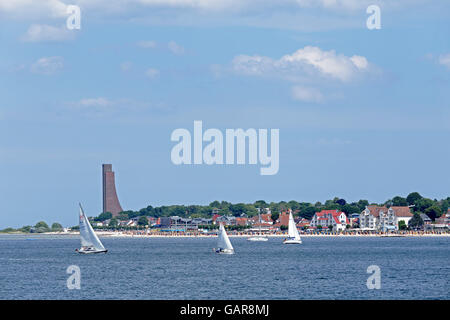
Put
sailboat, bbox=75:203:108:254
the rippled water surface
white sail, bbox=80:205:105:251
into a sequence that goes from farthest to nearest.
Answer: sailboat, bbox=75:203:108:254
white sail, bbox=80:205:105:251
the rippled water surface

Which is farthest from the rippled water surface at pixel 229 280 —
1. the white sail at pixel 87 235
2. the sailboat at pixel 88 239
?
the sailboat at pixel 88 239

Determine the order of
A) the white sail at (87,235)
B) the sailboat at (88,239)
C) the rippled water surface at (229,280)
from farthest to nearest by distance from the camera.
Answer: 1. the sailboat at (88,239)
2. the white sail at (87,235)
3. the rippled water surface at (229,280)

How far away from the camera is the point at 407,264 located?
111250mm

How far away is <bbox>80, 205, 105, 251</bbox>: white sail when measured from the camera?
411ft

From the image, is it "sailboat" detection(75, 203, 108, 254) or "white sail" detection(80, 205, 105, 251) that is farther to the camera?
"sailboat" detection(75, 203, 108, 254)

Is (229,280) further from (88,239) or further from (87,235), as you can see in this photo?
(88,239)

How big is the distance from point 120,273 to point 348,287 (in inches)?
1242

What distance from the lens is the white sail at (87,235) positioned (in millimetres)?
125344

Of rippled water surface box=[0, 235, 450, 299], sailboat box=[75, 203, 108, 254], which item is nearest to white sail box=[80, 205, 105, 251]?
sailboat box=[75, 203, 108, 254]

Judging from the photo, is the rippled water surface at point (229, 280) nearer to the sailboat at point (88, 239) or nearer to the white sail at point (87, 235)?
the white sail at point (87, 235)

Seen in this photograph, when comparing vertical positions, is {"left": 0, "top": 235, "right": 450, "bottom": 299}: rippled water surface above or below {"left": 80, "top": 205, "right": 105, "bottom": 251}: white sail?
below

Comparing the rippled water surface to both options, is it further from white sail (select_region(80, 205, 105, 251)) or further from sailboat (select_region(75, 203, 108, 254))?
sailboat (select_region(75, 203, 108, 254))
